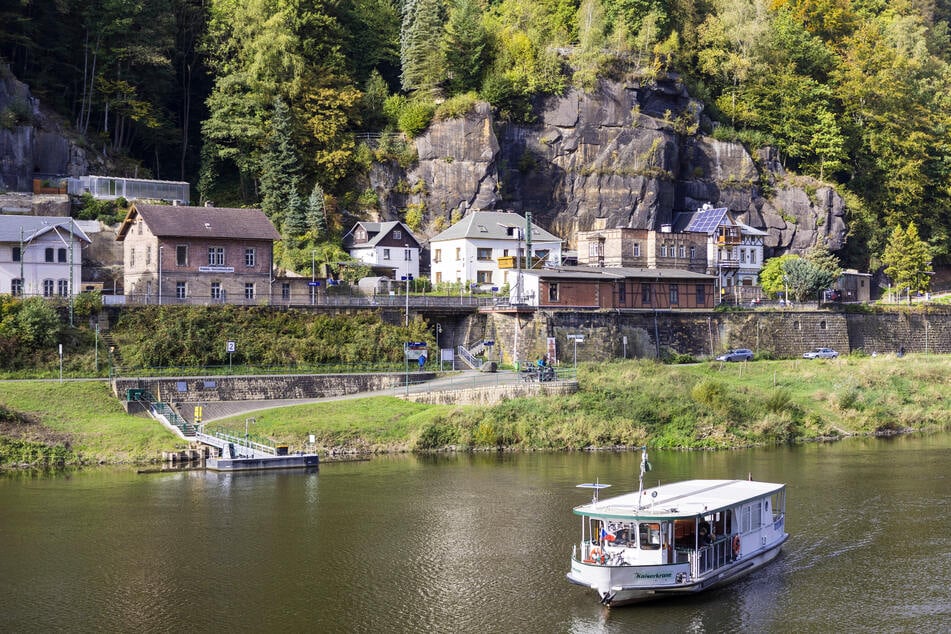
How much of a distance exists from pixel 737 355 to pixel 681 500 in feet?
149

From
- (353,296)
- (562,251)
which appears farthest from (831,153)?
(353,296)

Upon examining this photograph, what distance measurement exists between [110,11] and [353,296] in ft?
123

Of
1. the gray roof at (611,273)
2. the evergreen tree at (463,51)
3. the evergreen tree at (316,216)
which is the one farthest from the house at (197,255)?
the evergreen tree at (463,51)

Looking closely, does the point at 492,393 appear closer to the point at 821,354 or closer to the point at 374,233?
the point at 374,233

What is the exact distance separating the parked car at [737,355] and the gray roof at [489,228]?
1807 cm

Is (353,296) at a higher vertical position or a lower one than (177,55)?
lower

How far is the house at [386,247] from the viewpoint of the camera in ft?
271

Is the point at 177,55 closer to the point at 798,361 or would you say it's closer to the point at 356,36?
the point at 356,36

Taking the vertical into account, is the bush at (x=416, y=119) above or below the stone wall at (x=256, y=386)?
above

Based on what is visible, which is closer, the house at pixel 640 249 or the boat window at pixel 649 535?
the boat window at pixel 649 535

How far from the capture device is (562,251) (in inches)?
3620

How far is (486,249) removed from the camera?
277 feet

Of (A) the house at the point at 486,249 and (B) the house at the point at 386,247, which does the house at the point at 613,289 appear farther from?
(B) the house at the point at 386,247

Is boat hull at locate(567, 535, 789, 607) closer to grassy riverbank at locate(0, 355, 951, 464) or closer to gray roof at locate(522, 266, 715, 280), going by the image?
grassy riverbank at locate(0, 355, 951, 464)
